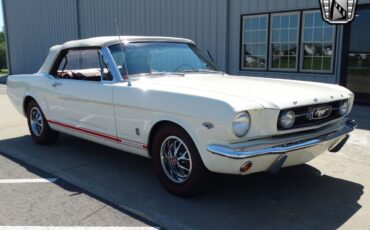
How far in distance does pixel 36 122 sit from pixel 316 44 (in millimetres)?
6594

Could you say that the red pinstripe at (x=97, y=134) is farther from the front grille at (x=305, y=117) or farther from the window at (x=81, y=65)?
the front grille at (x=305, y=117)

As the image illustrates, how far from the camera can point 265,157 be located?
11.2ft

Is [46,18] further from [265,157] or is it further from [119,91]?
[265,157]

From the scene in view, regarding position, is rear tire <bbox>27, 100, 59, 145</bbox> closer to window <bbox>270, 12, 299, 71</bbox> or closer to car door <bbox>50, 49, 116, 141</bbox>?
car door <bbox>50, 49, 116, 141</bbox>

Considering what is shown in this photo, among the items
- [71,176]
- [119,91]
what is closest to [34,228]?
[71,176]

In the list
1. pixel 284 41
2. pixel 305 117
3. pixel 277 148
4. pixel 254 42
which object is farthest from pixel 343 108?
pixel 254 42

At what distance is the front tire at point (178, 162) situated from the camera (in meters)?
3.71

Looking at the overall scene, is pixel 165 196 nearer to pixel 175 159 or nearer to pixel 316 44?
pixel 175 159

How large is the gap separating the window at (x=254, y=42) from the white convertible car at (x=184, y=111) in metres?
5.45

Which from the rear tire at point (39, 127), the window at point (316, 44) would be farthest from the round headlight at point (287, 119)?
the window at point (316, 44)

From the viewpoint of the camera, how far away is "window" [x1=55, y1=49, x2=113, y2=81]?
16.6 feet

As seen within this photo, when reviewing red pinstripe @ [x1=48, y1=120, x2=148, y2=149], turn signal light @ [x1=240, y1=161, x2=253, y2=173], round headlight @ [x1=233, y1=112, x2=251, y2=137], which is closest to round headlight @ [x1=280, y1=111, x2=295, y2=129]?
round headlight @ [x1=233, y1=112, x2=251, y2=137]

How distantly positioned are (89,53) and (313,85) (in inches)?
110

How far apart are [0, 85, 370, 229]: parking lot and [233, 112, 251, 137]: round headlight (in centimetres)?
73
